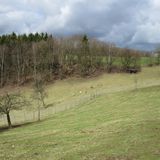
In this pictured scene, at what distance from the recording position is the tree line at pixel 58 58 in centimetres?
13000

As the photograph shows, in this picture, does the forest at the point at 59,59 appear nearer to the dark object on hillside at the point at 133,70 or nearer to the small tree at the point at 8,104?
Result: the dark object on hillside at the point at 133,70

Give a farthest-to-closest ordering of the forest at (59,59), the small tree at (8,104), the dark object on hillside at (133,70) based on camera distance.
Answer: the forest at (59,59)
the dark object on hillside at (133,70)
the small tree at (8,104)

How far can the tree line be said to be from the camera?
130000 millimetres

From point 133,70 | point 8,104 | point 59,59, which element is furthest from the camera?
point 59,59

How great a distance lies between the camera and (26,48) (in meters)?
138

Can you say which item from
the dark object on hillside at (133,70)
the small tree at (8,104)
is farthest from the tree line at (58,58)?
the small tree at (8,104)

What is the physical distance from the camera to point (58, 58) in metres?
136

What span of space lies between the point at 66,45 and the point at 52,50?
5606mm

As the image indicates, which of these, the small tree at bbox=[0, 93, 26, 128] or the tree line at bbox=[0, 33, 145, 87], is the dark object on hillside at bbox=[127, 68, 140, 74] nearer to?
the tree line at bbox=[0, 33, 145, 87]

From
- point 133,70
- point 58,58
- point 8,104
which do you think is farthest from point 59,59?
point 8,104

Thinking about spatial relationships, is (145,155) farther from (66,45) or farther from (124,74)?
(66,45)

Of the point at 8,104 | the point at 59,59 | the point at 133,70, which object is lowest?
the point at 8,104

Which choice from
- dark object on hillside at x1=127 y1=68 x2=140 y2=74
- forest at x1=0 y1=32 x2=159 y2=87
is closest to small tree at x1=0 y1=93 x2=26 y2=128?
forest at x1=0 y1=32 x2=159 y2=87

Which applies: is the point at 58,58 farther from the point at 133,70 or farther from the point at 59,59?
the point at 133,70
